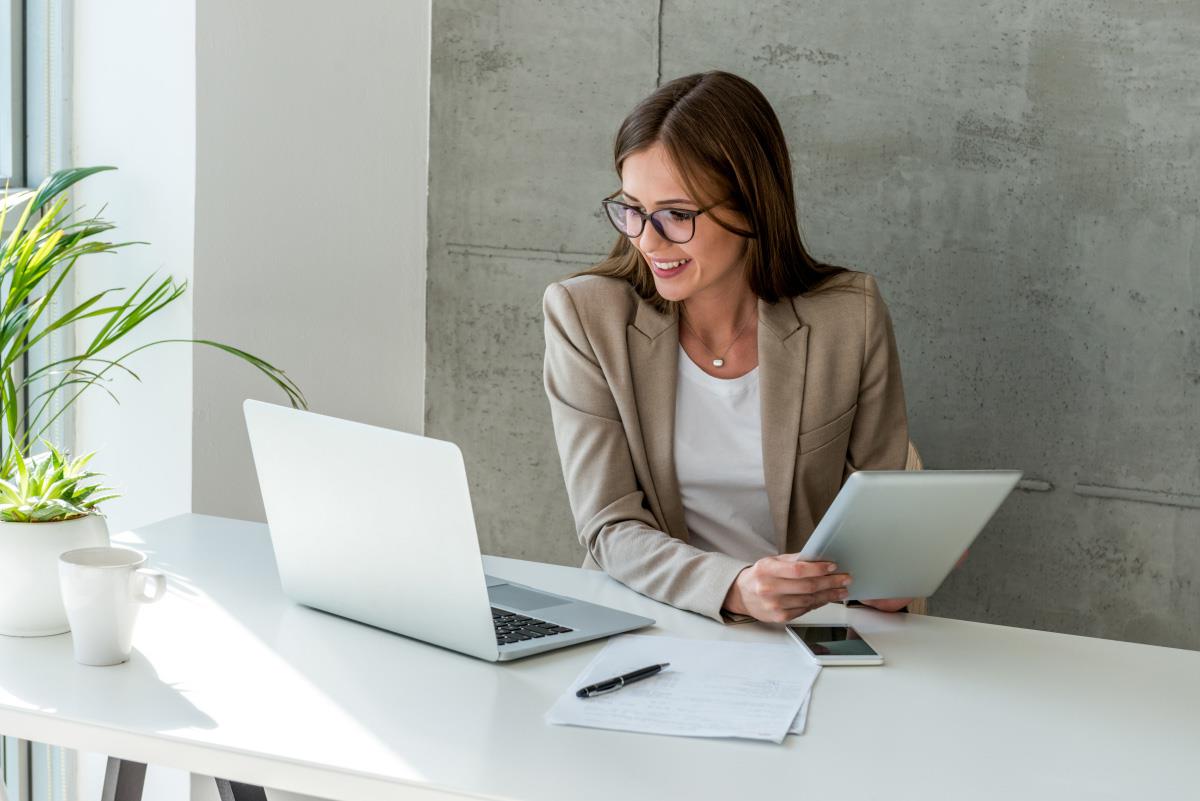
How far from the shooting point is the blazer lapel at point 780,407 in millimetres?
2168

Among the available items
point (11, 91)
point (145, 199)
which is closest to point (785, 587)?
point (145, 199)

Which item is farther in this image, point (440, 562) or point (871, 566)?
point (871, 566)

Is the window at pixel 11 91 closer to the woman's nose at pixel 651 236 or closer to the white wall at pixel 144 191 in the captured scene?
the white wall at pixel 144 191

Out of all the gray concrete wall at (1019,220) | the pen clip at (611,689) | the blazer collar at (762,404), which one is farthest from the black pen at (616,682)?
the gray concrete wall at (1019,220)

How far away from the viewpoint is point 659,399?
2.18 m

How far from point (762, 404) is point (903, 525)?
63 cm

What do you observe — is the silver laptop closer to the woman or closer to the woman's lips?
the woman

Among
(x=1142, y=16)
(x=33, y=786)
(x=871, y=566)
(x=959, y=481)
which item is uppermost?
(x=1142, y=16)

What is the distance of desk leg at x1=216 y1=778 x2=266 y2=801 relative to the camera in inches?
65.9

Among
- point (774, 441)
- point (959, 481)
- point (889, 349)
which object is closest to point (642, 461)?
point (774, 441)

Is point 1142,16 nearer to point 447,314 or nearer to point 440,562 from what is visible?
point 447,314

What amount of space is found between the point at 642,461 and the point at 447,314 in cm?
135

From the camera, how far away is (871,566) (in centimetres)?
166

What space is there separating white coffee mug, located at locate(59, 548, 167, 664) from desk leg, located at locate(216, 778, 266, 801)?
34cm
